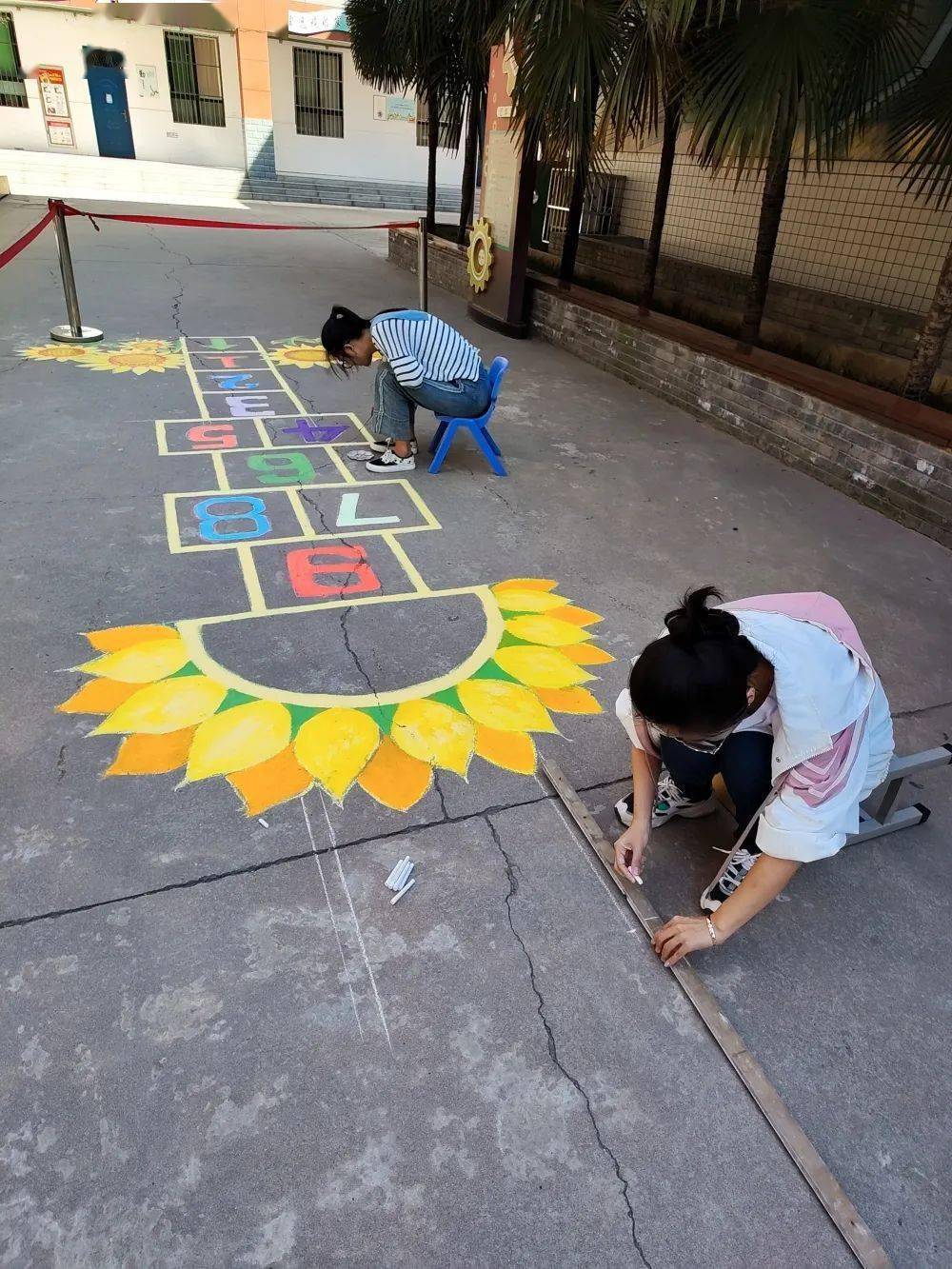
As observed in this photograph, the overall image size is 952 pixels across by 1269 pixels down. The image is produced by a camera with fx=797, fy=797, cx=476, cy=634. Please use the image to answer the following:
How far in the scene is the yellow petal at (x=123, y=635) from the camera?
2.76 m

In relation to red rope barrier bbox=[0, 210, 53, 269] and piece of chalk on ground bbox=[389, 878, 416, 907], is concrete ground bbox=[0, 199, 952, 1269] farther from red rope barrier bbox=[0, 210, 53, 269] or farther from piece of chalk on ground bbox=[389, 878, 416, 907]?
red rope barrier bbox=[0, 210, 53, 269]

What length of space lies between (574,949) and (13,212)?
14987 millimetres

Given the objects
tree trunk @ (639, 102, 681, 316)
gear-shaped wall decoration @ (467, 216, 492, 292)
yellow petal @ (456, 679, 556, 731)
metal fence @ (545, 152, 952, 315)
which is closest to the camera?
yellow petal @ (456, 679, 556, 731)

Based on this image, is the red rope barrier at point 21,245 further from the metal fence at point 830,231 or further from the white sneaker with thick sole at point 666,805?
the metal fence at point 830,231

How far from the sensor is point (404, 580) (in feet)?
10.8

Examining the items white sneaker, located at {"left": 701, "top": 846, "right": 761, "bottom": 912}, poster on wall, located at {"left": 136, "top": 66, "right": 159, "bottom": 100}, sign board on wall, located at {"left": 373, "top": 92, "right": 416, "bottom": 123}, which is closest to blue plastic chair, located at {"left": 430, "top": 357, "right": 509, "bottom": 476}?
white sneaker, located at {"left": 701, "top": 846, "right": 761, "bottom": 912}

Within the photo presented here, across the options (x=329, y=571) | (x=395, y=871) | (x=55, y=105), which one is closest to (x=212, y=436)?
(x=329, y=571)

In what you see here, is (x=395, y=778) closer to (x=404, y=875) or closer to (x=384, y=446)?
(x=404, y=875)

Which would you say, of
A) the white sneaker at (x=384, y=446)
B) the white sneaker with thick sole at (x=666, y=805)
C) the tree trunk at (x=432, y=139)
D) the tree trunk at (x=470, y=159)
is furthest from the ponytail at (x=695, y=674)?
the tree trunk at (x=432, y=139)

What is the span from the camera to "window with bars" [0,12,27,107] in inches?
675

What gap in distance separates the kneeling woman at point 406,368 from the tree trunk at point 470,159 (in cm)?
549

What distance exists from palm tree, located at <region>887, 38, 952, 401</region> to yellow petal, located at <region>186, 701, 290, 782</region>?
3.98 metres

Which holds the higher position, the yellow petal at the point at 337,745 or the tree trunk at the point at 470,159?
the tree trunk at the point at 470,159

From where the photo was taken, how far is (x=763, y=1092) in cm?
158
